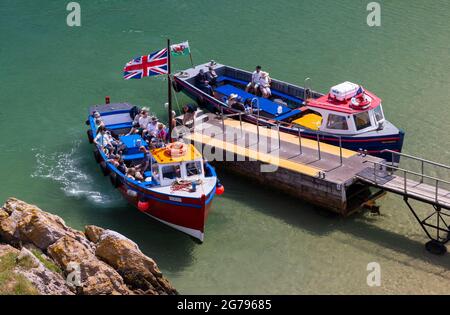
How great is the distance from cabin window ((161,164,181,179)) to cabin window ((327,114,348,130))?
7792 mm

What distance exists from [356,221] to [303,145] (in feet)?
15.0

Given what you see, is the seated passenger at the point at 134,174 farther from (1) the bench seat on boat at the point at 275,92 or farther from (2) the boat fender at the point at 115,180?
(1) the bench seat on boat at the point at 275,92

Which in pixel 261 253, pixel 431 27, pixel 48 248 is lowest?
pixel 261 253

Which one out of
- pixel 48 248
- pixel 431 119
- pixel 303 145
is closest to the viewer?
pixel 48 248

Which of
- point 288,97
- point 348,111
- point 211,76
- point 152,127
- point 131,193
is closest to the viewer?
point 131,193

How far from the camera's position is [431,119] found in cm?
3694

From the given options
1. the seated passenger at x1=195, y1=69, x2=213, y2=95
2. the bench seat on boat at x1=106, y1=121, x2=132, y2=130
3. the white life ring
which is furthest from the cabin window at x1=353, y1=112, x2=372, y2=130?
the bench seat on boat at x1=106, y1=121, x2=132, y2=130

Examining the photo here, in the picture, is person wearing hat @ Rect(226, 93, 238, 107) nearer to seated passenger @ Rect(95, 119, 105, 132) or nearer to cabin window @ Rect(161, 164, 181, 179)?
seated passenger @ Rect(95, 119, 105, 132)

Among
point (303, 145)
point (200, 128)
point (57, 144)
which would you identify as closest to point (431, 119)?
point (303, 145)

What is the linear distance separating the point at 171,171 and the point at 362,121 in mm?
9131

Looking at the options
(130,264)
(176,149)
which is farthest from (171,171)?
(130,264)

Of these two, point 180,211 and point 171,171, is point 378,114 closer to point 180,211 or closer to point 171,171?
point 171,171

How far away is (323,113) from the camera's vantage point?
32.6 metres
